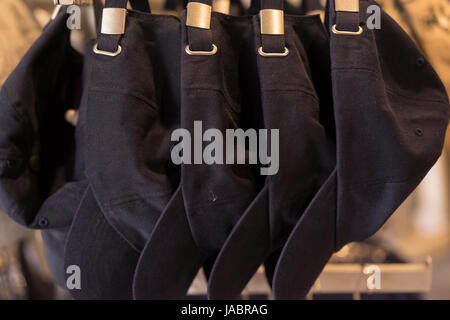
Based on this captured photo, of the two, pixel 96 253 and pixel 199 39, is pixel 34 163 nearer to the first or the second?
pixel 96 253

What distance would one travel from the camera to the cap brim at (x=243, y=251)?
400 millimetres

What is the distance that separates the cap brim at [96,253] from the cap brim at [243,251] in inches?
4.9

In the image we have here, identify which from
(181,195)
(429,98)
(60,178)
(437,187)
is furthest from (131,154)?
Result: (437,187)

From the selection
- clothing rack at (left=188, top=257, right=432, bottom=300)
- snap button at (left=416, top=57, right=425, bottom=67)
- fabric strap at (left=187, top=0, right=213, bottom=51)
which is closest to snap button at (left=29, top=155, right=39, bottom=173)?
fabric strap at (left=187, top=0, right=213, bottom=51)

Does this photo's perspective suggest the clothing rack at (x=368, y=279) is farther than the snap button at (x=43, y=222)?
Yes

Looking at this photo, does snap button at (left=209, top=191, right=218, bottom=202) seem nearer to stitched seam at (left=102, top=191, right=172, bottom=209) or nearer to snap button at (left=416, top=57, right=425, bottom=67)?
stitched seam at (left=102, top=191, right=172, bottom=209)

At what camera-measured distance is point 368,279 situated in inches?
23.9

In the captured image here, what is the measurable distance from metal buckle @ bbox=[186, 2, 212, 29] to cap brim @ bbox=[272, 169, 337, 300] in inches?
9.6

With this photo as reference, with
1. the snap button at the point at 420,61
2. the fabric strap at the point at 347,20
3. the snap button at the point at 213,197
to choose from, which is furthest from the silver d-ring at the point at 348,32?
the snap button at the point at 213,197

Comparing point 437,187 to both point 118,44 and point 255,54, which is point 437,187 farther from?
point 118,44

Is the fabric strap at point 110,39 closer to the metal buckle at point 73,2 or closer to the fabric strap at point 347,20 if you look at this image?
the metal buckle at point 73,2

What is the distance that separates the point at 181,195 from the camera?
397 millimetres

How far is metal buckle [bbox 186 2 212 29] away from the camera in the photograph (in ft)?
1.27

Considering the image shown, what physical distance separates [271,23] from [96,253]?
378 mm
